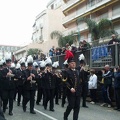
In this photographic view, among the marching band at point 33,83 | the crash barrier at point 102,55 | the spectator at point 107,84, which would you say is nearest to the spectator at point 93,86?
the crash barrier at point 102,55

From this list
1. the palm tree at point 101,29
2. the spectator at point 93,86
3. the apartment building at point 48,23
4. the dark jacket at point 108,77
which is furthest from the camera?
the apartment building at point 48,23

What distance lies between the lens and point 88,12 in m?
39.8

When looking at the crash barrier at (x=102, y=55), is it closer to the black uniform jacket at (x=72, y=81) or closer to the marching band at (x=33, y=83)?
the marching band at (x=33, y=83)

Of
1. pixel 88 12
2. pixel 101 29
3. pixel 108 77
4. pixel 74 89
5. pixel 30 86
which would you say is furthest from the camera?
pixel 88 12

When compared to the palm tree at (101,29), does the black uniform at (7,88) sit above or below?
below

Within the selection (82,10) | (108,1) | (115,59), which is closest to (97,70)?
(115,59)

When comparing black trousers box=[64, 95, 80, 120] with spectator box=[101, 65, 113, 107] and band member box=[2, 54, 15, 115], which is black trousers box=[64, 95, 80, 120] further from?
spectator box=[101, 65, 113, 107]

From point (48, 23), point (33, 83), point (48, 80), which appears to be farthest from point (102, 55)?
point (48, 23)

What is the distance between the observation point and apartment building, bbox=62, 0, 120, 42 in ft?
110

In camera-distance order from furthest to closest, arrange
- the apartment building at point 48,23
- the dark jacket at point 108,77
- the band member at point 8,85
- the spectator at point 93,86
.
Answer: the apartment building at point 48,23 → the spectator at point 93,86 → the dark jacket at point 108,77 → the band member at point 8,85

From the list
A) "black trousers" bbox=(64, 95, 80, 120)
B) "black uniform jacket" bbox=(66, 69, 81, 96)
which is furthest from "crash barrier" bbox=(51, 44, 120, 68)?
"black trousers" bbox=(64, 95, 80, 120)

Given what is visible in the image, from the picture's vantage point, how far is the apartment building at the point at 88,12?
33.4m

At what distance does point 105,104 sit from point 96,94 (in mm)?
1621

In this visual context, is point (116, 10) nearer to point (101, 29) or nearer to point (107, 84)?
point (101, 29)
